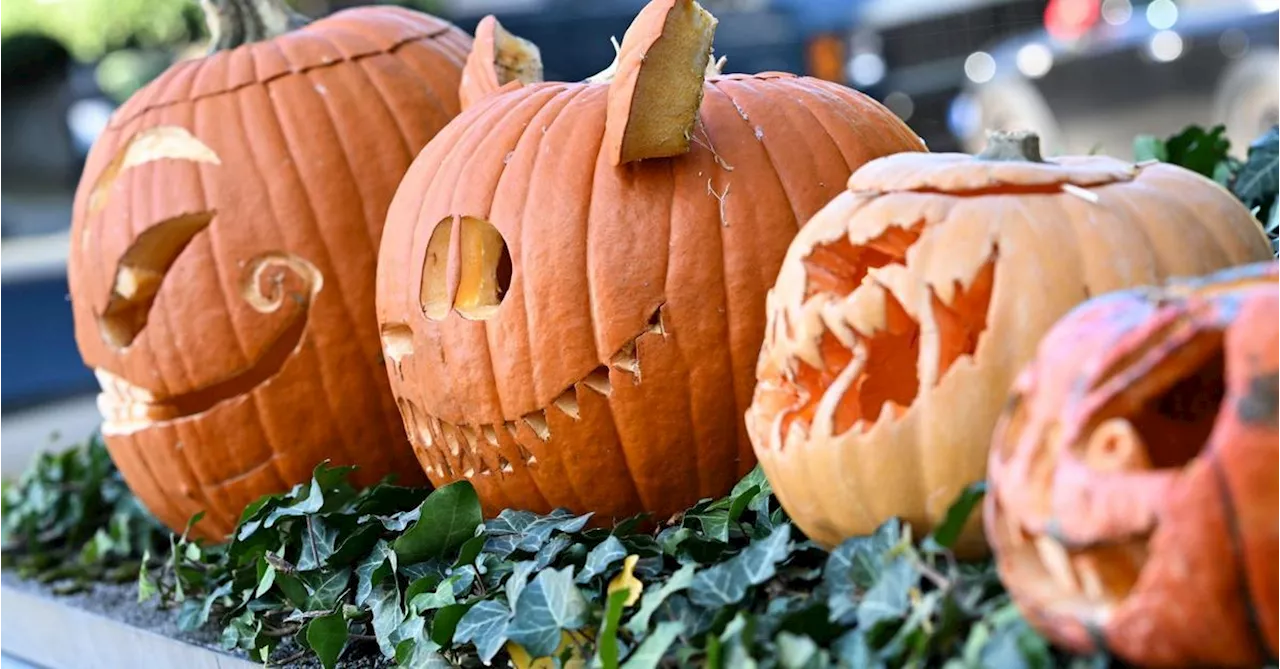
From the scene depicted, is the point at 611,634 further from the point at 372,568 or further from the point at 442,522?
the point at 372,568

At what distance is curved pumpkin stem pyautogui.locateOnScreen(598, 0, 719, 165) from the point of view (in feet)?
5.98

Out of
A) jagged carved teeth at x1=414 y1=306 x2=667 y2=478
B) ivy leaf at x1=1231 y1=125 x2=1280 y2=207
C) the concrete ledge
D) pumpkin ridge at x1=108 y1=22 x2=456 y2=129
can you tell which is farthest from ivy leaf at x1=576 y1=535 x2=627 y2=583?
ivy leaf at x1=1231 y1=125 x2=1280 y2=207

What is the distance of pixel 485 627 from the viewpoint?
5.60ft

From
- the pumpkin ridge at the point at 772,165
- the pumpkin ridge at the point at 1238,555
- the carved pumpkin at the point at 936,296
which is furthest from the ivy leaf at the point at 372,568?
the pumpkin ridge at the point at 1238,555

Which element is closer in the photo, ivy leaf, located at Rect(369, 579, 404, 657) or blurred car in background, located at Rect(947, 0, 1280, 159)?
ivy leaf, located at Rect(369, 579, 404, 657)

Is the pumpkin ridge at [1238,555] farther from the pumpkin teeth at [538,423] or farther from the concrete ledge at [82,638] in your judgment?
the concrete ledge at [82,638]

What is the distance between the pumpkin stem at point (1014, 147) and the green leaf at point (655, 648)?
654 millimetres

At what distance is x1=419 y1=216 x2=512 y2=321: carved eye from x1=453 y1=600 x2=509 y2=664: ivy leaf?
18.7 inches

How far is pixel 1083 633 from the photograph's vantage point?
43.4 inches

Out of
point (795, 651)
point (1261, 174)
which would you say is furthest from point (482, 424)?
point (1261, 174)

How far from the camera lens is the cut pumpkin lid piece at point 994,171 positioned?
1.47 meters

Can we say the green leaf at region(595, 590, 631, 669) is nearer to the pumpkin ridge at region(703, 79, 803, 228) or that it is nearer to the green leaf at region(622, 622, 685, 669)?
the green leaf at region(622, 622, 685, 669)

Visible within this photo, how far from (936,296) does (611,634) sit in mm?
513

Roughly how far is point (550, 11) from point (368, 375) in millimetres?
5856
